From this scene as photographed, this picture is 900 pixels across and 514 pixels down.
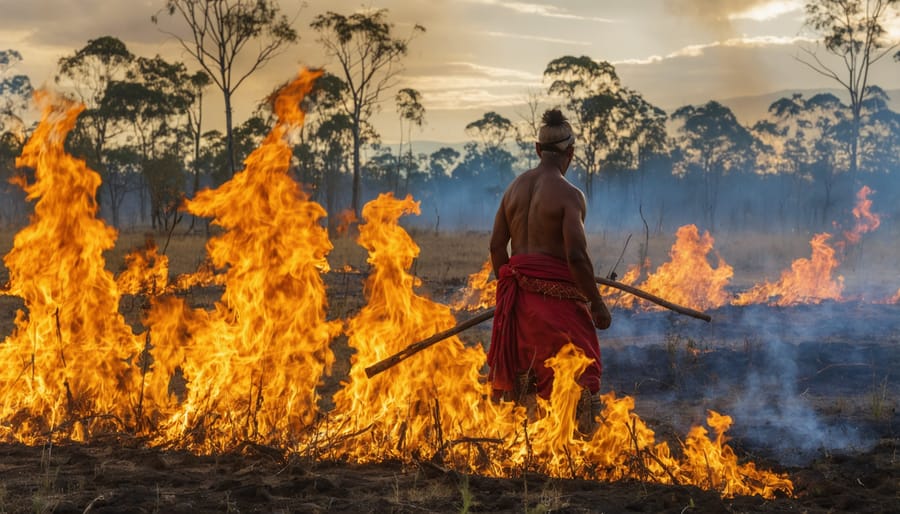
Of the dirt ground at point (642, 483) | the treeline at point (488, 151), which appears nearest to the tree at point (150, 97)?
the treeline at point (488, 151)

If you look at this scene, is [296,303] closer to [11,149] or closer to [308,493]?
[308,493]

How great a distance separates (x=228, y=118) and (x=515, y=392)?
25.8 m

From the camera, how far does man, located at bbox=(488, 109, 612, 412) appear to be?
16.0 ft

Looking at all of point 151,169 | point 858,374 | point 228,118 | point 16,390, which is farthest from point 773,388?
point 151,169

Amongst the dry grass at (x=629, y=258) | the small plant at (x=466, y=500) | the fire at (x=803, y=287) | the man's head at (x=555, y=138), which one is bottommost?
the dry grass at (x=629, y=258)

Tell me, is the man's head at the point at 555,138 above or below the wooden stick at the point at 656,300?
above

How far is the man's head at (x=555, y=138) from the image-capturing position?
16.5 feet

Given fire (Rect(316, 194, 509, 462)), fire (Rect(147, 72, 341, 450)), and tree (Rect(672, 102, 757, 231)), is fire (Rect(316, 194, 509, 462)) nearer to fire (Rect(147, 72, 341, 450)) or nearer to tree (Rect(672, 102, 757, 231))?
fire (Rect(147, 72, 341, 450))

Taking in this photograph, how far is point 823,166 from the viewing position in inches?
2490

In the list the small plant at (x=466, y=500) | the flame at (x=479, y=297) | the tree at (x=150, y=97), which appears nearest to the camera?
the small plant at (x=466, y=500)

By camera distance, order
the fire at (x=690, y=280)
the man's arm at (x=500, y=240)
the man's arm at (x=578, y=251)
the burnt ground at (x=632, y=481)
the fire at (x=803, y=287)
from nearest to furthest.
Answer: the burnt ground at (x=632, y=481) < the man's arm at (x=578, y=251) < the man's arm at (x=500, y=240) < the fire at (x=690, y=280) < the fire at (x=803, y=287)

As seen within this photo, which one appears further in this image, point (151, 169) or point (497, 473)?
point (151, 169)

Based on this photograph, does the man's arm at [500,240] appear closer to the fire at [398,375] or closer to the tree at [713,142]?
the fire at [398,375]

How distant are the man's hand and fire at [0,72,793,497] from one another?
0.23 m
